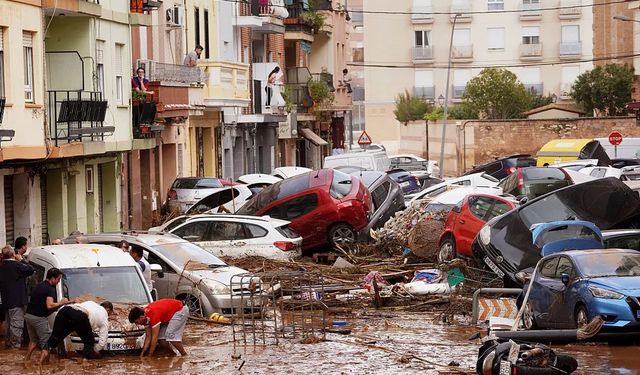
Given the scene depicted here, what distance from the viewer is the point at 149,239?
2495cm

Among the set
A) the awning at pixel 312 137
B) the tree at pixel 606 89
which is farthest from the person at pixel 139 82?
the tree at pixel 606 89

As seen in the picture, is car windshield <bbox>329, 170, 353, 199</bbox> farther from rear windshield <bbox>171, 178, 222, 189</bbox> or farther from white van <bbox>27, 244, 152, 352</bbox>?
white van <bbox>27, 244, 152, 352</bbox>

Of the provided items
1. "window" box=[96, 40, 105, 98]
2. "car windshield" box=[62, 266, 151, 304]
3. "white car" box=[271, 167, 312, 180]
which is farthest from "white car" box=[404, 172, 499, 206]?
"car windshield" box=[62, 266, 151, 304]

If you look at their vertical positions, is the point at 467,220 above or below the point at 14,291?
above

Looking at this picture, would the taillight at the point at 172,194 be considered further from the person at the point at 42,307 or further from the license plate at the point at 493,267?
the person at the point at 42,307

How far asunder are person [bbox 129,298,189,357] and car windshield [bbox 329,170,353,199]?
1426cm

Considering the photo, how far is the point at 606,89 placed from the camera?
90.2 meters

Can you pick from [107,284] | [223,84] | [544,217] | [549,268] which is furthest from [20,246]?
[223,84]

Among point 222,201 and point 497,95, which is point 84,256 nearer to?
point 222,201

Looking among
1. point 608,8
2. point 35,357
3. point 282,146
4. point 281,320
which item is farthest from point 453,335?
point 608,8

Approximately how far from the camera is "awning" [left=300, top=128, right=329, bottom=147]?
71125 millimetres

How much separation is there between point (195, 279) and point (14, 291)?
12.5 ft

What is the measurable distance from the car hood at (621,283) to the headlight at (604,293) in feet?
0.20

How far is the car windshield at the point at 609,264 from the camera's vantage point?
65.9ft
